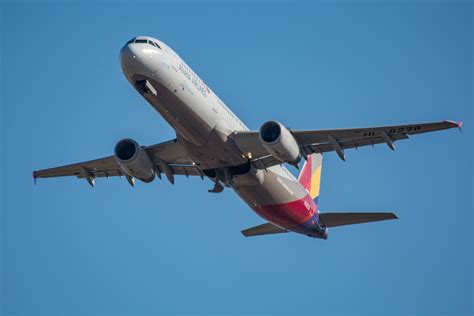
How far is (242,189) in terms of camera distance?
42.2m

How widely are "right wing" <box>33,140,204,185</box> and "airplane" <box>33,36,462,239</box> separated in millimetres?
51

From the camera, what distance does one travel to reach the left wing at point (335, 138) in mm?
38656

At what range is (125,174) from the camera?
44.8m

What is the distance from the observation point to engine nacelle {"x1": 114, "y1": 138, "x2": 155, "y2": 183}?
1622 inches

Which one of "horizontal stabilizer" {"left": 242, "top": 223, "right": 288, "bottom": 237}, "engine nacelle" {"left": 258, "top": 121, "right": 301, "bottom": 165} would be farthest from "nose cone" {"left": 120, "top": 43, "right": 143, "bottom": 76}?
"horizontal stabilizer" {"left": 242, "top": 223, "right": 288, "bottom": 237}

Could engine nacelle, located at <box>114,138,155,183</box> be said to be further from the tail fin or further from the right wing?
the tail fin

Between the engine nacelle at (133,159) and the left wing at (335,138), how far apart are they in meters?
5.08

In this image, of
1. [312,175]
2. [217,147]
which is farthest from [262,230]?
[217,147]

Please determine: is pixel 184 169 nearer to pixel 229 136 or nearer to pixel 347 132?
pixel 229 136

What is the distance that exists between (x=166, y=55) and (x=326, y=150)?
30.6 ft

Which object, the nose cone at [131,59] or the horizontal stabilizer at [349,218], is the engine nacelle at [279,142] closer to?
the nose cone at [131,59]

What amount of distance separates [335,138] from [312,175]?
40.6 feet

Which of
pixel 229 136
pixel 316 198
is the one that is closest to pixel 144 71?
pixel 229 136

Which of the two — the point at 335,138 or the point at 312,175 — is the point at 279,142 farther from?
the point at 312,175
